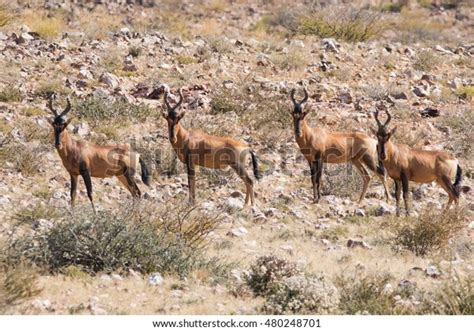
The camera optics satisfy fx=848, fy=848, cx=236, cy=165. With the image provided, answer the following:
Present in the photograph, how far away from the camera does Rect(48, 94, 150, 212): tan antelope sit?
14969 mm

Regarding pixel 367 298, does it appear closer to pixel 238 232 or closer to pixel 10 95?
pixel 238 232

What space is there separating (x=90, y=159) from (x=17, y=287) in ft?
18.4

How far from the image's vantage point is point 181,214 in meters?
13.3

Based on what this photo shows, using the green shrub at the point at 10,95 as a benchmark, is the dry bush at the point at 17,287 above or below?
above

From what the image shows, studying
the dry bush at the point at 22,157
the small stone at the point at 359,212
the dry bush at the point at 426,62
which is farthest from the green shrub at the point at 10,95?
the dry bush at the point at 426,62

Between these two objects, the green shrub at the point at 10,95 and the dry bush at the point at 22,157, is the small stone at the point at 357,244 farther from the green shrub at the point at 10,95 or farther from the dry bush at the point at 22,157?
the green shrub at the point at 10,95

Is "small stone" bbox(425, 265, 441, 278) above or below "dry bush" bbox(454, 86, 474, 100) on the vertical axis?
above

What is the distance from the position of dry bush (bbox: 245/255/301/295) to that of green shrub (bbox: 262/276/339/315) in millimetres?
296

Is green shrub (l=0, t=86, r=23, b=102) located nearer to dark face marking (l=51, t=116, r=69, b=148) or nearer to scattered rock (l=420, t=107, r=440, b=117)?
dark face marking (l=51, t=116, r=69, b=148)

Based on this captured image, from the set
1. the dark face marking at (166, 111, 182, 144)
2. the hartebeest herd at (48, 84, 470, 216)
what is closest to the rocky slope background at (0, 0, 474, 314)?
the hartebeest herd at (48, 84, 470, 216)

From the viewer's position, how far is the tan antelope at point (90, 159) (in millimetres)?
14969

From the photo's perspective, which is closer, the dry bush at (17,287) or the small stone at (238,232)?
the dry bush at (17,287)

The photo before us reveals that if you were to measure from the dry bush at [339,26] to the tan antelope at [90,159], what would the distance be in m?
16.6
